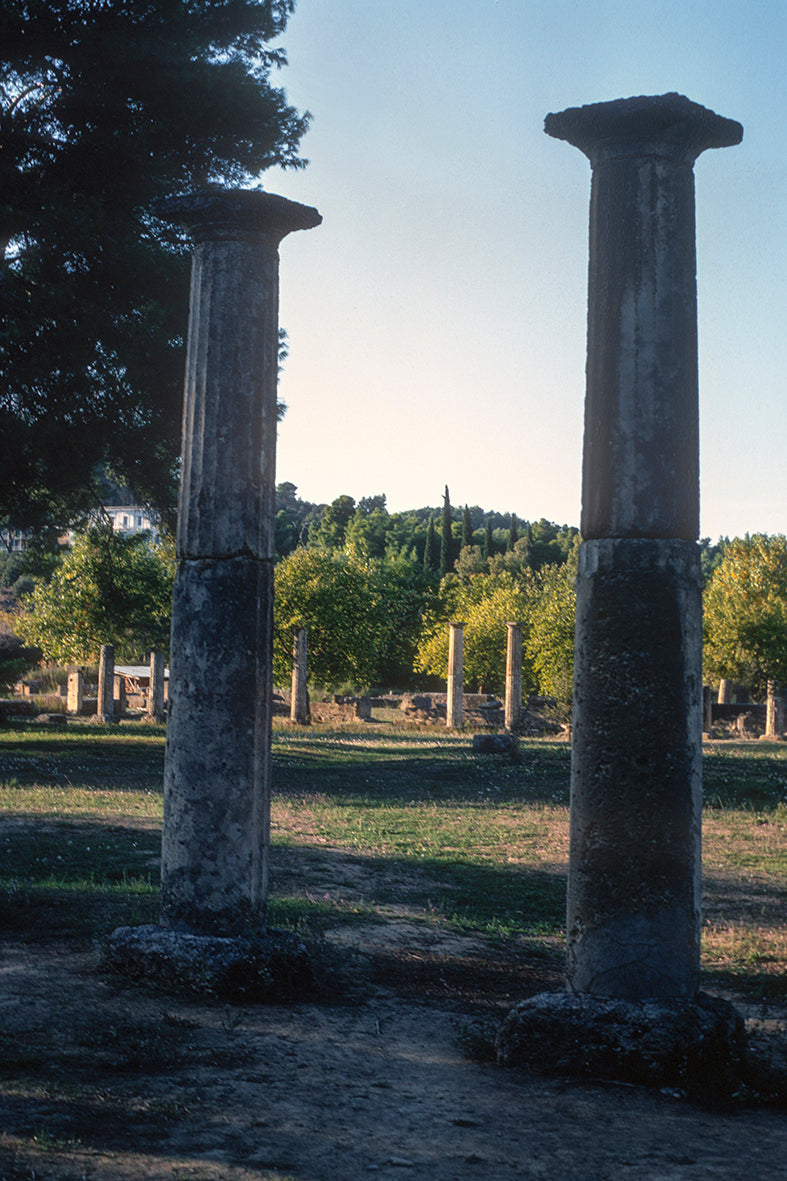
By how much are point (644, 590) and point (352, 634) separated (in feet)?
97.2

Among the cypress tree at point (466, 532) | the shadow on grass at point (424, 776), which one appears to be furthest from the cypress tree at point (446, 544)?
the shadow on grass at point (424, 776)

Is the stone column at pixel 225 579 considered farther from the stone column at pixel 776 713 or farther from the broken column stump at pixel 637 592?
the stone column at pixel 776 713

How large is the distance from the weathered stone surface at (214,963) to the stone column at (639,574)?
1573mm

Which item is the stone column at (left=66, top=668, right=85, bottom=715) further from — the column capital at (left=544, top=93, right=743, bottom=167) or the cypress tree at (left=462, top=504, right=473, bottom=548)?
the cypress tree at (left=462, top=504, right=473, bottom=548)

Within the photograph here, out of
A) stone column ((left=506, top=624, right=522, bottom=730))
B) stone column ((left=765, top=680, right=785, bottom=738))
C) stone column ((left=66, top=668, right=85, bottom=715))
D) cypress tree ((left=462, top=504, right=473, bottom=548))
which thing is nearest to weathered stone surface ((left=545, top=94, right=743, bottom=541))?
stone column ((left=506, top=624, right=522, bottom=730))

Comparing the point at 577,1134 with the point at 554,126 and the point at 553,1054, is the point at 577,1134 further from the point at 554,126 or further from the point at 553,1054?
the point at 554,126

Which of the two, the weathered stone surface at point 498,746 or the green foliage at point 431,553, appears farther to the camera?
the green foliage at point 431,553

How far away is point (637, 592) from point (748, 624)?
36411mm

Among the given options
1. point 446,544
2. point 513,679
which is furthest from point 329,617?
point 446,544

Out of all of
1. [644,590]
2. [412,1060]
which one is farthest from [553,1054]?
[644,590]

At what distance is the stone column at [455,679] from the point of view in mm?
31172

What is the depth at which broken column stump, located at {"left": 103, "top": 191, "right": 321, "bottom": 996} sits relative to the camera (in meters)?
5.86

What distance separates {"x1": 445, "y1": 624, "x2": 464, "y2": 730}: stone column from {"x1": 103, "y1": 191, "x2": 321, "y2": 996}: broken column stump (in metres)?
25.0

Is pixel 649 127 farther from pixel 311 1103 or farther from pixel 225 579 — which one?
pixel 311 1103
